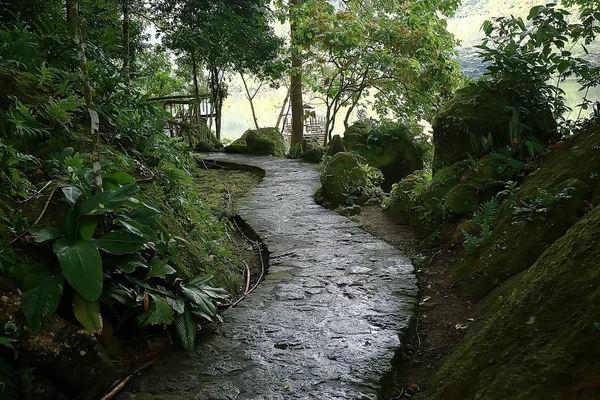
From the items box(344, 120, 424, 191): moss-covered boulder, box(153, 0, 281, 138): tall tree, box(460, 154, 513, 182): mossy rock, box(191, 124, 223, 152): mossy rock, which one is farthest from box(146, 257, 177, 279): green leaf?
box(191, 124, 223, 152): mossy rock

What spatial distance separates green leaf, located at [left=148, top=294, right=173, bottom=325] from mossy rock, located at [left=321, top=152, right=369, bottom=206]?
394cm

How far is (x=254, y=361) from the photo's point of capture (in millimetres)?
2461

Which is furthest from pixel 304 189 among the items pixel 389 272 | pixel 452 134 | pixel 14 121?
pixel 14 121

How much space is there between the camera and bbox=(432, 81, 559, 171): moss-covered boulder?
4.27m

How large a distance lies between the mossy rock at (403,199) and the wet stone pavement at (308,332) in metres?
0.73

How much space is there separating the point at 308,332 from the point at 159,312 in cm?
91

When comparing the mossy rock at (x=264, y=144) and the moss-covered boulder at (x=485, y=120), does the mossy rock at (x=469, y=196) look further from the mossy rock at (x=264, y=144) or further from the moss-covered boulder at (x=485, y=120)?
the mossy rock at (x=264, y=144)

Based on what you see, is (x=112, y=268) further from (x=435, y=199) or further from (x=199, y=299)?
(x=435, y=199)

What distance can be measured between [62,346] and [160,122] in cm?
281

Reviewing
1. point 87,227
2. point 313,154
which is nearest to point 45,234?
point 87,227

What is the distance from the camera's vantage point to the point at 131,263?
2.46 meters

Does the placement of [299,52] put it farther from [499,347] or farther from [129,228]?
[499,347]

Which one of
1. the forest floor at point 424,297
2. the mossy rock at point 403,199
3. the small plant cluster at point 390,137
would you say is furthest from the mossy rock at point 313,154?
the mossy rock at point 403,199

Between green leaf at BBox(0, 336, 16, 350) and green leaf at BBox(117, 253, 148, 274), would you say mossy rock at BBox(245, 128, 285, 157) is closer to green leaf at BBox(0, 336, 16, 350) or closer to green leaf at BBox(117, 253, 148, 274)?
green leaf at BBox(117, 253, 148, 274)
